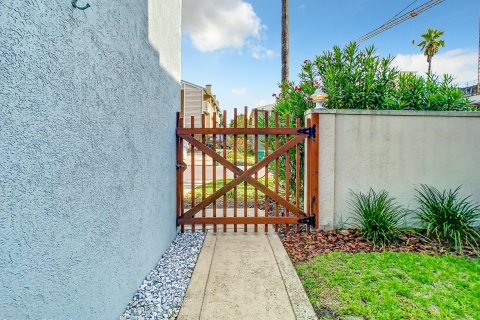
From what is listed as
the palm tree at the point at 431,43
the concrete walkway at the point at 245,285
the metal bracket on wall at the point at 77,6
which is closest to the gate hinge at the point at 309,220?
the concrete walkway at the point at 245,285

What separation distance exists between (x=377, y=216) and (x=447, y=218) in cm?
106

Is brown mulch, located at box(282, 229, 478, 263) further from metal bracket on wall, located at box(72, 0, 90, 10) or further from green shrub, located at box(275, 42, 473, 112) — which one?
metal bracket on wall, located at box(72, 0, 90, 10)

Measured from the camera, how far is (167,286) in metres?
2.96

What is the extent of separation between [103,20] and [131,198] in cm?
153

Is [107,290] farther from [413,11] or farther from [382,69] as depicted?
[413,11]

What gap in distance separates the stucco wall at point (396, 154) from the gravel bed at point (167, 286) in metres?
2.34

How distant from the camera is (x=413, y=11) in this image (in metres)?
22.9

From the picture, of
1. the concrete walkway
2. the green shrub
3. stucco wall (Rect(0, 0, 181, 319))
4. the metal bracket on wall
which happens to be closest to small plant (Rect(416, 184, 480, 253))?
the green shrub

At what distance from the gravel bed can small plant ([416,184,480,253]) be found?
3.62 metres

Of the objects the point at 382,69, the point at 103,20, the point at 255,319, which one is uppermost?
the point at 382,69

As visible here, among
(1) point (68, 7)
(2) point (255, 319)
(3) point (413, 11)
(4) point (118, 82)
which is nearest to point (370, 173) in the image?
(2) point (255, 319)

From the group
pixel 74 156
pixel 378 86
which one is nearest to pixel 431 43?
pixel 378 86

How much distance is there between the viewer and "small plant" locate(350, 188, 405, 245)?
13.7 feet

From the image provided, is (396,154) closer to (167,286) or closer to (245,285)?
(245,285)
